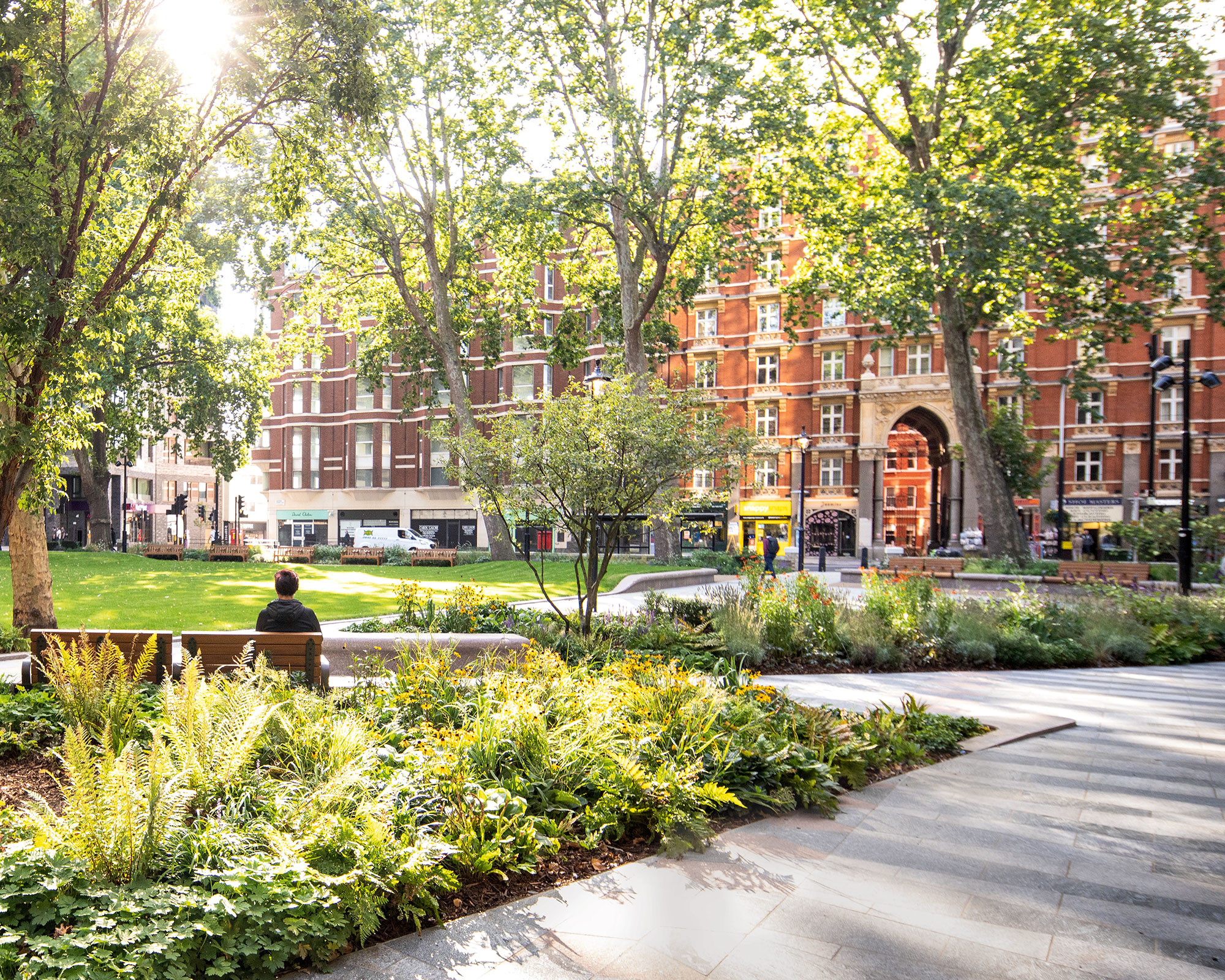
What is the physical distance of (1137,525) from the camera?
24.6 meters

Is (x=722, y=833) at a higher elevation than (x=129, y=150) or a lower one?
lower

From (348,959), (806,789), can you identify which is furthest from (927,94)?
(348,959)

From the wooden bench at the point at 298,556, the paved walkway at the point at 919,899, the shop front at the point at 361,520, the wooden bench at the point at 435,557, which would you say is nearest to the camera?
the paved walkway at the point at 919,899

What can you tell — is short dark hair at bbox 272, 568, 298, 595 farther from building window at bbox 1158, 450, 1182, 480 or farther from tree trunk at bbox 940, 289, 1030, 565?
building window at bbox 1158, 450, 1182, 480

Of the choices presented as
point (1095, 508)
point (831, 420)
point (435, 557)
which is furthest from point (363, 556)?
point (1095, 508)

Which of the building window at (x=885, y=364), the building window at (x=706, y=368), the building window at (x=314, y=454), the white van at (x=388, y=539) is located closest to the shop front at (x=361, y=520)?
the building window at (x=314, y=454)

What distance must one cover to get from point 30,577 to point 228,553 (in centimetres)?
2239

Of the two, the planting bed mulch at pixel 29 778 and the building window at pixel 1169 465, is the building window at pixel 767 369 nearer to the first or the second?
the building window at pixel 1169 465

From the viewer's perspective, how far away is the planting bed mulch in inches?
189

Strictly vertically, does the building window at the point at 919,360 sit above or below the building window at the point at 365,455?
above

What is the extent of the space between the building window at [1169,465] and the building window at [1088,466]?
256 centimetres

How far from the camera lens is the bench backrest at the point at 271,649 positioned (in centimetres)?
704

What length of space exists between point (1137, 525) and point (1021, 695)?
18.6 m

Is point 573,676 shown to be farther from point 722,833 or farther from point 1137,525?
point 1137,525
